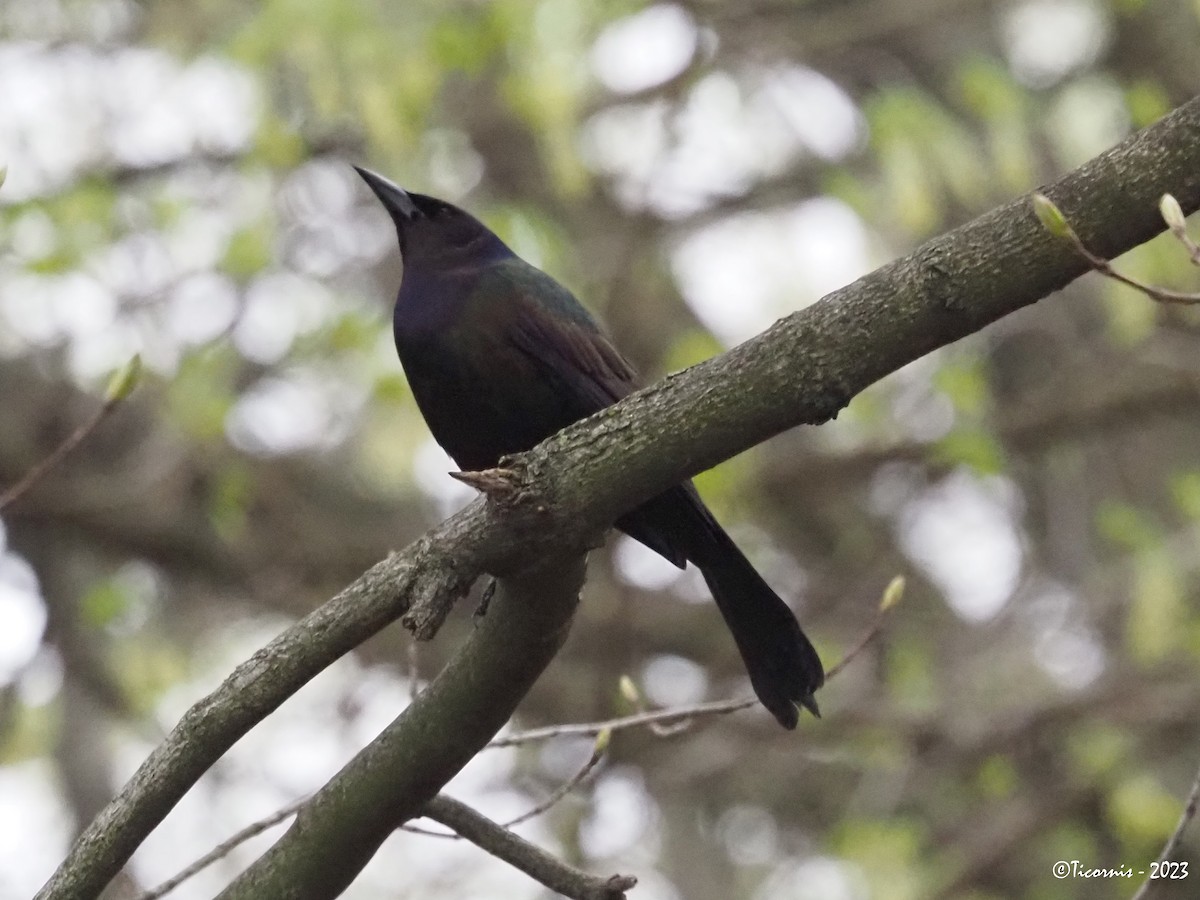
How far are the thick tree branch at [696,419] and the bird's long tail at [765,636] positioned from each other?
2.88 ft

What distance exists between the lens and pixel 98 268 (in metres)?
5.42

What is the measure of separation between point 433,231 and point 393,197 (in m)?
0.20

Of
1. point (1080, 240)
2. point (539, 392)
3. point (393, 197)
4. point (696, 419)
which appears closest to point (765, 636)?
point (539, 392)

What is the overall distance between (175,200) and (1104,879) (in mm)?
4494

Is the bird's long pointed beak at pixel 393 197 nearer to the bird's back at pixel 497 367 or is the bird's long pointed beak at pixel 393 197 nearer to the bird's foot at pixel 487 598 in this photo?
the bird's back at pixel 497 367

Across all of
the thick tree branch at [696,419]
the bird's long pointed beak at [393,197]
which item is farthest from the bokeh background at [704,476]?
the thick tree branch at [696,419]

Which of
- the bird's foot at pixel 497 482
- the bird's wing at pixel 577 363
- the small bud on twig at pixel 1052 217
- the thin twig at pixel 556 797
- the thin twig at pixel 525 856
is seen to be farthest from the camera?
the bird's wing at pixel 577 363

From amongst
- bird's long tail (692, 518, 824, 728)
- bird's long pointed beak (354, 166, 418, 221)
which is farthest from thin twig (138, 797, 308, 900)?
bird's long pointed beak (354, 166, 418, 221)

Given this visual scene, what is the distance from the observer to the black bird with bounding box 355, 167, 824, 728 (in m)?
3.12

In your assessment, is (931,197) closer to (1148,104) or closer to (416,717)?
(1148,104)

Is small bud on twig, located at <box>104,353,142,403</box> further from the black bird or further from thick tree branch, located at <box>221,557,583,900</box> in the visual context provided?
thick tree branch, located at <box>221,557,583,900</box>

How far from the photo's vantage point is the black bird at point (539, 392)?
123 inches

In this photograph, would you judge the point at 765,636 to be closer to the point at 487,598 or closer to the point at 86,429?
the point at 487,598

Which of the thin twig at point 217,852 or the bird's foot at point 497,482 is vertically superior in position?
the bird's foot at point 497,482
